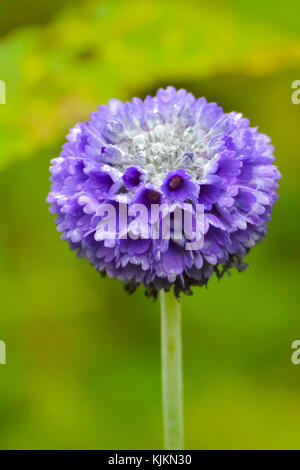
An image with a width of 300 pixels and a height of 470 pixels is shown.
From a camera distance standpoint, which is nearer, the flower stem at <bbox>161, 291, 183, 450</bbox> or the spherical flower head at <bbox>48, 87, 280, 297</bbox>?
the spherical flower head at <bbox>48, 87, 280, 297</bbox>

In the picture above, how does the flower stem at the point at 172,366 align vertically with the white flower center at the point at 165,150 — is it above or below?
below

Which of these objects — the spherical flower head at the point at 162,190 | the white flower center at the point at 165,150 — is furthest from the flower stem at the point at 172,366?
the white flower center at the point at 165,150

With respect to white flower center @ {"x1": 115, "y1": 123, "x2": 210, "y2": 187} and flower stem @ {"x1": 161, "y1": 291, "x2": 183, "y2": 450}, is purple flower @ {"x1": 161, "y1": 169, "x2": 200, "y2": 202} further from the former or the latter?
flower stem @ {"x1": 161, "y1": 291, "x2": 183, "y2": 450}

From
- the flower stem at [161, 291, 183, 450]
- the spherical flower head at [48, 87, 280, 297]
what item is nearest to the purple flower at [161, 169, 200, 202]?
the spherical flower head at [48, 87, 280, 297]

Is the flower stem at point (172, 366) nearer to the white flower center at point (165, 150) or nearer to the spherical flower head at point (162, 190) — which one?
the spherical flower head at point (162, 190)

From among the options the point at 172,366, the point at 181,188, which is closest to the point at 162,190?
the point at 181,188
